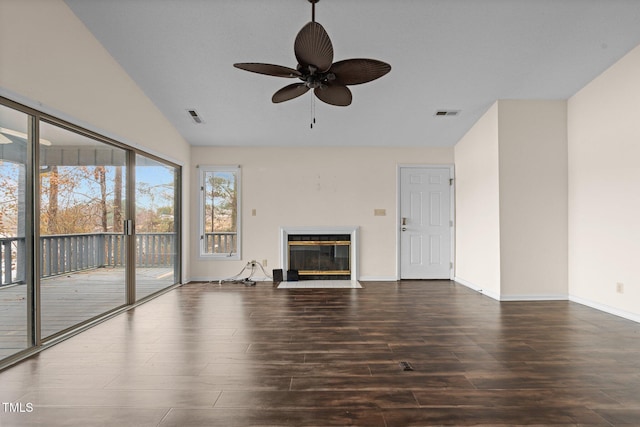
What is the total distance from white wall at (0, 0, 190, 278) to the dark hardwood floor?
214 centimetres

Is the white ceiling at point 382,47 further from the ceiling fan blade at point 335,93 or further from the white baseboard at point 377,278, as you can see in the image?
the white baseboard at point 377,278

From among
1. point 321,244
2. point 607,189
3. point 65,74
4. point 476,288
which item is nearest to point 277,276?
point 321,244

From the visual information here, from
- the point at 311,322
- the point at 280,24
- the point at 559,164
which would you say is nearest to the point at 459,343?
the point at 311,322

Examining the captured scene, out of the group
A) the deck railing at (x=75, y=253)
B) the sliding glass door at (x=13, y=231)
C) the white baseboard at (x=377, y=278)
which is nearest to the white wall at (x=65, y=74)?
the sliding glass door at (x=13, y=231)

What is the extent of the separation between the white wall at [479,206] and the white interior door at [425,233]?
21cm

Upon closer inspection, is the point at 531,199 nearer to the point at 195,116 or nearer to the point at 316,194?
the point at 316,194

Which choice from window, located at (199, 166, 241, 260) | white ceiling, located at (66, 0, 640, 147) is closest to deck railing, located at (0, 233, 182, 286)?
window, located at (199, 166, 241, 260)

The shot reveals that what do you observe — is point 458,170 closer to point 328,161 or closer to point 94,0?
point 328,161

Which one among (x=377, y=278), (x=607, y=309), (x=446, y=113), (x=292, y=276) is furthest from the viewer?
(x=377, y=278)

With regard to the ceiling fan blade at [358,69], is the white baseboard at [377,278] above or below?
below

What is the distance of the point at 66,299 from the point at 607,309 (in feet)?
19.5

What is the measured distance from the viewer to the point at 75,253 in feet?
10.8

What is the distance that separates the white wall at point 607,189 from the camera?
354 centimetres

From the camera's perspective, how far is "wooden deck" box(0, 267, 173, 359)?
8.45ft
